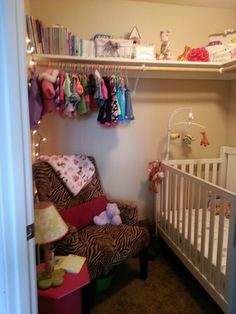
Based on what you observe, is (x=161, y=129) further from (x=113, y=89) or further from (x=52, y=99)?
(x=52, y=99)

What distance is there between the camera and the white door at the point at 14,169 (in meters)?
0.76

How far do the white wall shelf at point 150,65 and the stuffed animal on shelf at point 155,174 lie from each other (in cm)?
89

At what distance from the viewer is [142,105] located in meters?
2.66

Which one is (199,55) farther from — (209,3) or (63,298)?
(63,298)

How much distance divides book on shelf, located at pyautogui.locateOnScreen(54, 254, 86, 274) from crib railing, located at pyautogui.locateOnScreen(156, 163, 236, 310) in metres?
0.86

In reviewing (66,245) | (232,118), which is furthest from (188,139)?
(66,245)

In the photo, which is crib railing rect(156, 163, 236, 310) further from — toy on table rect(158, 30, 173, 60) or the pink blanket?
toy on table rect(158, 30, 173, 60)

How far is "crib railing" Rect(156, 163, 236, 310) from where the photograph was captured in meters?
1.60

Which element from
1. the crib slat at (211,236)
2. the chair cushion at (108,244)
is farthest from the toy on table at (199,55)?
the chair cushion at (108,244)

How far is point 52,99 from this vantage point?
6.28ft

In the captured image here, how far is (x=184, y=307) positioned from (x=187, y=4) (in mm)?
2676

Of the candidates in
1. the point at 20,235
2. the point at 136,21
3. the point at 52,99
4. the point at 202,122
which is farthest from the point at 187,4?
the point at 20,235

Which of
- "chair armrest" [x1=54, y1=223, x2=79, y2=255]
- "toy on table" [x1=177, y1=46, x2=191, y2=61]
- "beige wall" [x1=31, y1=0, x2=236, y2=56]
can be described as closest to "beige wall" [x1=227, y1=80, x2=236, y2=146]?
"beige wall" [x1=31, y1=0, x2=236, y2=56]

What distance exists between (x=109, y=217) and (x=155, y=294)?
2.29ft
